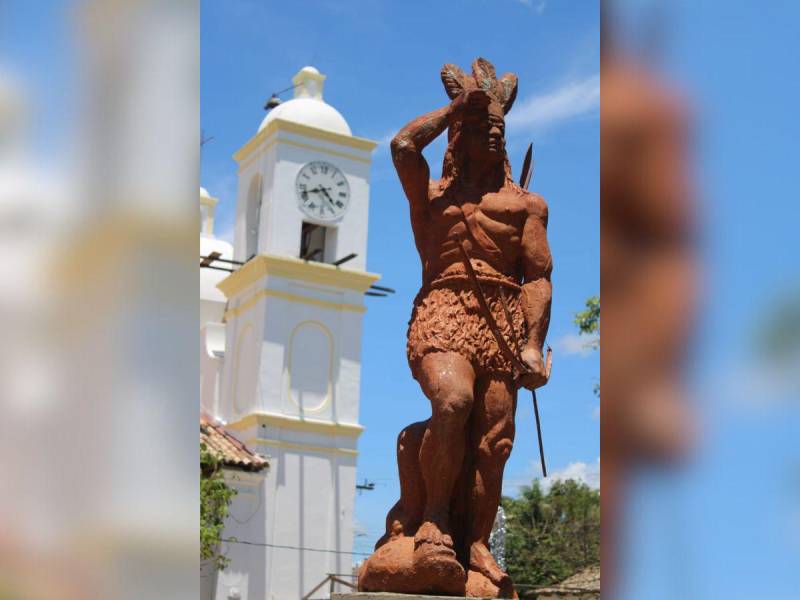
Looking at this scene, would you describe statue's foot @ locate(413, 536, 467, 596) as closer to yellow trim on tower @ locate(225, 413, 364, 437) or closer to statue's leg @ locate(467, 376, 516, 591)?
statue's leg @ locate(467, 376, 516, 591)

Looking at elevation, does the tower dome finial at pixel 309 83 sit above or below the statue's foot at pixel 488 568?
above

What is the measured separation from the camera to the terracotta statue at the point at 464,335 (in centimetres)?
404

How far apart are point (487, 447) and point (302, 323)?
1998 centimetres

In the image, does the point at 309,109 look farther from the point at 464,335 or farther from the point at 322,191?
the point at 464,335

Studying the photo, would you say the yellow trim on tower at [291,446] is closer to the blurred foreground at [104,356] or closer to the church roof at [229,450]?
the church roof at [229,450]

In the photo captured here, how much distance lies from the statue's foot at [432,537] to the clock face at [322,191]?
2066 centimetres

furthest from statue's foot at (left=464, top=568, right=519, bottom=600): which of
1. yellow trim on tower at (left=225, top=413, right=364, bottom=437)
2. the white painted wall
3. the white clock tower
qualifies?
yellow trim on tower at (left=225, top=413, right=364, bottom=437)

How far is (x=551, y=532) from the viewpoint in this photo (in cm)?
3120

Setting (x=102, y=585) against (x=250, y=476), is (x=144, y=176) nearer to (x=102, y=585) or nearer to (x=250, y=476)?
(x=102, y=585)

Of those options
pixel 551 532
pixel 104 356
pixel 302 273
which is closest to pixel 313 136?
pixel 302 273

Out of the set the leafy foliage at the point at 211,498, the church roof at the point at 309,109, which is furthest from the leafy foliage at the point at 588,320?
the church roof at the point at 309,109

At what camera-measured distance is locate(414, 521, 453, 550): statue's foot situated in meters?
3.94

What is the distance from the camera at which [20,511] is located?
3.11 ft

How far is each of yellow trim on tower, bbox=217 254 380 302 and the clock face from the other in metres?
1.24
